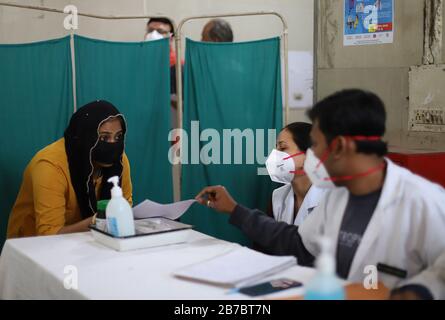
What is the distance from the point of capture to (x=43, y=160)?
102 inches

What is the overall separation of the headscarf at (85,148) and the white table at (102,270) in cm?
37

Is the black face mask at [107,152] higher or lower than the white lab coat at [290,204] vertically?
higher

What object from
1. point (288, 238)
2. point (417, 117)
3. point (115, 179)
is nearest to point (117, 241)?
point (115, 179)

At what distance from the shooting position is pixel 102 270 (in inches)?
70.0

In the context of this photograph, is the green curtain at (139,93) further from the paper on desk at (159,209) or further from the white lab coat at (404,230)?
the white lab coat at (404,230)

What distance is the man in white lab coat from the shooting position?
1.63 metres

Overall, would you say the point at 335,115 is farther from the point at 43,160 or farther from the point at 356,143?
the point at 43,160

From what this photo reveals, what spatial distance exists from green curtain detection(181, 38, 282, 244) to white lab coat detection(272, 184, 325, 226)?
3.21ft

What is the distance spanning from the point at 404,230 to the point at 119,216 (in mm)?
939

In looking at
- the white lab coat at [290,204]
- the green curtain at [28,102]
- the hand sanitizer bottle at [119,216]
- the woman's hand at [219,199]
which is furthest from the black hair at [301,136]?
the green curtain at [28,102]

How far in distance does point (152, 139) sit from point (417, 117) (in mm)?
1568

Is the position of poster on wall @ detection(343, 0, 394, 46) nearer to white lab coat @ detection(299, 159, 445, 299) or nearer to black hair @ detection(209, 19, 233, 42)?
black hair @ detection(209, 19, 233, 42)

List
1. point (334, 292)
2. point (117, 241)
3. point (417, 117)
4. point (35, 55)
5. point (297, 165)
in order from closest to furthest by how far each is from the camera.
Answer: point (334, 292)
point (117, 241)
point (297, 165)
point (417, 117)
point (35, 55)

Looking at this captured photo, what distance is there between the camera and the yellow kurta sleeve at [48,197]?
98.4 inches
